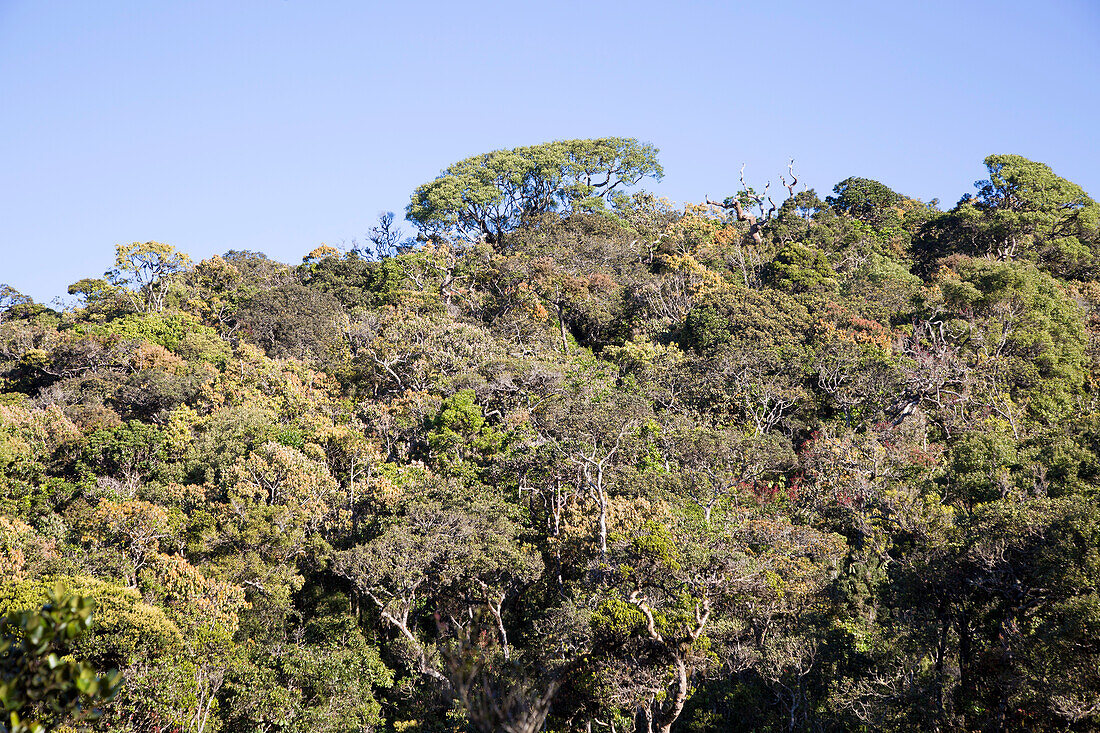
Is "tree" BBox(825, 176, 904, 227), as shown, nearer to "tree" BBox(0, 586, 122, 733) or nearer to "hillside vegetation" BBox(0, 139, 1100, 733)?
"hillside vegetation" BBox(0, 139, 1100, 733)

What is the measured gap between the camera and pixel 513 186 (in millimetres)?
50469

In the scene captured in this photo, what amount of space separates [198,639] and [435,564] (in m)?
5.76

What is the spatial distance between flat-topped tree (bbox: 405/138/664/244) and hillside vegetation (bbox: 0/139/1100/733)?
5.95 m

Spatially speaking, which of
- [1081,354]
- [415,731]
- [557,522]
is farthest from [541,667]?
[1081,354]

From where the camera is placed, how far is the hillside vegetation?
15.7 meters

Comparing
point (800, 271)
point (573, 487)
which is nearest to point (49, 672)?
point (573, 487)

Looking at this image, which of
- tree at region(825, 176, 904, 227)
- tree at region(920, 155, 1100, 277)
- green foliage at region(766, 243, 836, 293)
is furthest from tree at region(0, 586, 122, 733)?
tree at region(825, 176, 904, 227)

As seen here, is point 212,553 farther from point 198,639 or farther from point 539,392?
point 539,392

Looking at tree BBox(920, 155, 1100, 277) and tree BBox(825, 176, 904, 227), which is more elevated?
tree BBox(825, 176, 904, 227)

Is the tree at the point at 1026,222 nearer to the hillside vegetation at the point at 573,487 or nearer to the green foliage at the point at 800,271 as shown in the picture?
the hillside vegetation at the point at 573,487

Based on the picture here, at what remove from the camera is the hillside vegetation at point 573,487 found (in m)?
15.7

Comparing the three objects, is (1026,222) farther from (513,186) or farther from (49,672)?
(49,672)

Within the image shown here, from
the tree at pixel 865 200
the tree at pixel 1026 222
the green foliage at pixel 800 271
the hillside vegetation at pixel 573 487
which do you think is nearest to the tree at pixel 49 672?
the hillside vegetation at pixel 573 487

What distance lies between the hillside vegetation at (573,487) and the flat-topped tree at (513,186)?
5.95m
